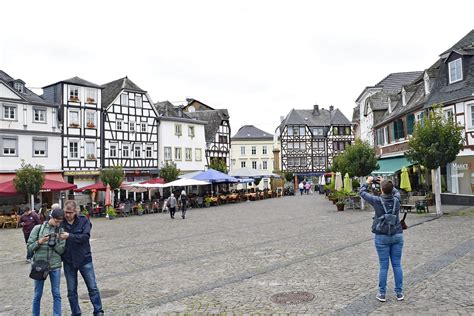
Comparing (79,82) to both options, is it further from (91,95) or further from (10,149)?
(10,149)

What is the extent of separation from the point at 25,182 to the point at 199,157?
75.6ft

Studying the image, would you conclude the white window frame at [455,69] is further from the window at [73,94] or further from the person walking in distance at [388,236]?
the window at [73,94]

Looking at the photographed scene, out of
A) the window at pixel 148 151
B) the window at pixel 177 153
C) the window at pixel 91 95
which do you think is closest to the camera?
the window at pixel 91 95

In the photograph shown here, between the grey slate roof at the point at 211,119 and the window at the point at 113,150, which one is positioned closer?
the window at the point at 113,150

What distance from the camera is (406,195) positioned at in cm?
2383

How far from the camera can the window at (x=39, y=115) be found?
30.6m

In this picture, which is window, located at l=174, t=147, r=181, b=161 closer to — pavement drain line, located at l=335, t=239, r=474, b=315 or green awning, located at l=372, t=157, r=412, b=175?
green awning, located at l=372, t=157, r=412, b=175

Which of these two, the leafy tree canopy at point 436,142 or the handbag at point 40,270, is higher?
the leafy tree canopy at point 436,142

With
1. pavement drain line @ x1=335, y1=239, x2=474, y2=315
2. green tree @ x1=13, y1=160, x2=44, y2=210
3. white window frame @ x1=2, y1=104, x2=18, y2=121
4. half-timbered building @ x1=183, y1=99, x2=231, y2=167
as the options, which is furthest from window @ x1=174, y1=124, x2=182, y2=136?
pavement drain line @ x1=335, y1=239, x2=474, y2=315

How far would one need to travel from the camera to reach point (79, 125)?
1313 inches

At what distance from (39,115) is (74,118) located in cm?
282

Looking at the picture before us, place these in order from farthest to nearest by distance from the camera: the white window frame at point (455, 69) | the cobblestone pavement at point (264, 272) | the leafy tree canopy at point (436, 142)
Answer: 1. the white window frame at point (455, 69)
2. the leafy tree canopy at point (436, 142)
3. the cobblestone pavement at point (264, 272)

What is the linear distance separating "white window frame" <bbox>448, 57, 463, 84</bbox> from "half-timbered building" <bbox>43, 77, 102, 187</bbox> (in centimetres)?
2589

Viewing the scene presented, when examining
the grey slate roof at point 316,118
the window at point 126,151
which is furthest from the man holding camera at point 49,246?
the grey slate roof at point 316,118
